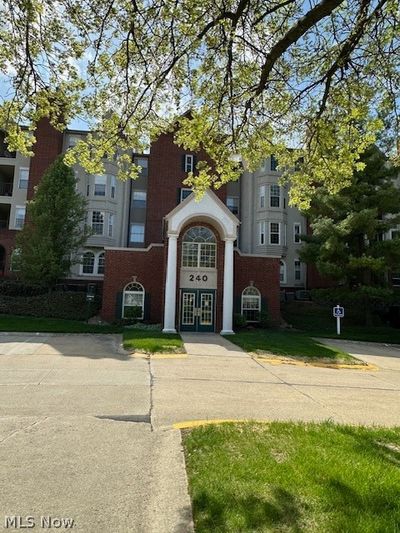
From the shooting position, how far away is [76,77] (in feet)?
23.7

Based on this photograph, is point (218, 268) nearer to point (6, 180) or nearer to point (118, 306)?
point (118, 306)

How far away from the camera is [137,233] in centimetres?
3506

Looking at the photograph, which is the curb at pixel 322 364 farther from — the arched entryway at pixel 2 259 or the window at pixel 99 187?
the arched entryway at pixel 2 259

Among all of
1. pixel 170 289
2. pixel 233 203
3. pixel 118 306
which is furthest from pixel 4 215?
pixel 170 289

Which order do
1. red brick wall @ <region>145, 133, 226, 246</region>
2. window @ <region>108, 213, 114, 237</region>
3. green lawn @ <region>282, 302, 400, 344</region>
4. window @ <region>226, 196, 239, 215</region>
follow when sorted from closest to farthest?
green lawn @ <region>282, 302, 400, 344</region>, red brick wall @ <region>145, 133, 226, 246</region>, window @ <region>108, 213, 114, 237</region>, window @ <region>226, 196, 239, 215</region>

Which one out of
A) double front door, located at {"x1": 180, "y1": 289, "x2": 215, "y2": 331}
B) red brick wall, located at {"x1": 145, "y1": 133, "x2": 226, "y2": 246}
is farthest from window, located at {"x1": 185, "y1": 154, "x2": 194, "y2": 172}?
double front door, located at {"x1": 180, "y1": 289, "x2": 215, "y2": 331}

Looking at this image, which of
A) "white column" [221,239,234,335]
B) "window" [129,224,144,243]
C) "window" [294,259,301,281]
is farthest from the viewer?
"window" [129,224,144,243]

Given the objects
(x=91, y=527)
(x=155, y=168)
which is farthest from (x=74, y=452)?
(x=155, y=168)

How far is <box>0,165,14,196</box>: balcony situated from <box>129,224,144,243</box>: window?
37.5ft

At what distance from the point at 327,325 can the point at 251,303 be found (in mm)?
5842

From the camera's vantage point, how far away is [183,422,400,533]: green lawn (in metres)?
3.19

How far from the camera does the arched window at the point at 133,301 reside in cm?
2348

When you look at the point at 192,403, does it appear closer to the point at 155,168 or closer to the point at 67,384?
the point at 67,384

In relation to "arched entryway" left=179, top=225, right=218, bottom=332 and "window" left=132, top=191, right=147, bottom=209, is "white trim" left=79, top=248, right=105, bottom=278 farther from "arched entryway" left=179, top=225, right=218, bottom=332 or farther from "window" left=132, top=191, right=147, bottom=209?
"arched entryway" left=179, top=225, right=218, bottom=332
